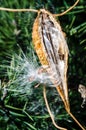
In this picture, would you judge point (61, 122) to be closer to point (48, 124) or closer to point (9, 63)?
point (48, 124)

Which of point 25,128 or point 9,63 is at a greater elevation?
point 9,63

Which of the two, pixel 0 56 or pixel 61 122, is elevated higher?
pixel 0 56

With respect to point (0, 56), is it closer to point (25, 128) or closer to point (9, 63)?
point (9, 63)

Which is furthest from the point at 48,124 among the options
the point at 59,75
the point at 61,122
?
the point at 59,75

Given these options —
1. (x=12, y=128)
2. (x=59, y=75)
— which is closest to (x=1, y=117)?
(x=12, y=128)

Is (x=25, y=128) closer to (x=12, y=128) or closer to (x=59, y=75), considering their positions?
(x=12, y=128)

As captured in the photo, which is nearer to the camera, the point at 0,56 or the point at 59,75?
the point at 59,75

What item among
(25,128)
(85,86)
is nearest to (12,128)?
(25,128)

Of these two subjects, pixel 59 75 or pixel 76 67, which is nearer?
pixel 59 75
